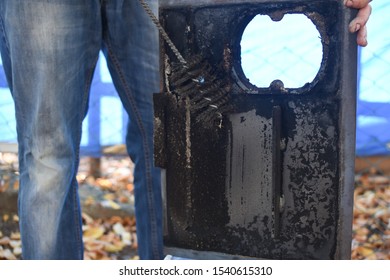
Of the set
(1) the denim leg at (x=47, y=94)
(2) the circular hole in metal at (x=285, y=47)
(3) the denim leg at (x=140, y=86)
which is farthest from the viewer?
(2) the circular hole in metal at (x=285, y=47)

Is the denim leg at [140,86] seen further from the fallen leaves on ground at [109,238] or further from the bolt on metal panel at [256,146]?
the fallen leaves on ground at [109,238]

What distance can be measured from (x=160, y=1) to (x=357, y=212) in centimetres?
187

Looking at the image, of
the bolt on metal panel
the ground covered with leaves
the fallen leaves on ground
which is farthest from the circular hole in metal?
the bolt on metal panel

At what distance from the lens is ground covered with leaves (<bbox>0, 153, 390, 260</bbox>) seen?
7.96 ft

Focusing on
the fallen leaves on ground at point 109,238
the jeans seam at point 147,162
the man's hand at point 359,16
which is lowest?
the fallen leaves on ground at point 109,238

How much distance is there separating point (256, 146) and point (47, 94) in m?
0.55

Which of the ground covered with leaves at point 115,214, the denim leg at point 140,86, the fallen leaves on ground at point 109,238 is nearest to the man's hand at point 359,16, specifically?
the denim leg at point 140,86

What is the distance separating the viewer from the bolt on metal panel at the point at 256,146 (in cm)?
117

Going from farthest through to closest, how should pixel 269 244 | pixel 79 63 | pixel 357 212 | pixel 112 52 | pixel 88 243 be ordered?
pixel 357 212
pixel 88 243
pixel 112 52
pixel 79 63
pixel 269 244

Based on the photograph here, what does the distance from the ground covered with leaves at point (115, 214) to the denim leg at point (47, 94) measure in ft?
3.27

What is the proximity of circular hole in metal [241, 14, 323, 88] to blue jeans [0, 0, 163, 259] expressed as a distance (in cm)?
89

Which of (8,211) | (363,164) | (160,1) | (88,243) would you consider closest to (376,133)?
(363,164)

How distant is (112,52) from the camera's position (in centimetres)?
153

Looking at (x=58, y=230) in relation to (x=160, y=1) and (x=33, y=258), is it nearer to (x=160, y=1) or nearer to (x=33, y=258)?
(x=33, y=258)
